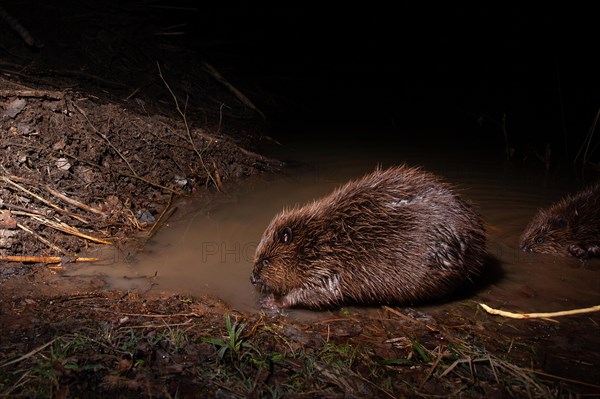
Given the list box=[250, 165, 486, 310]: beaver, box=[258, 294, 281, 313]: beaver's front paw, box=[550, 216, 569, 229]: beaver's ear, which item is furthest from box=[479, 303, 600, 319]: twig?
box=[258, 294, 281, 313]: beaver's front paw

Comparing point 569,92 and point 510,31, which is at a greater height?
point 510,31

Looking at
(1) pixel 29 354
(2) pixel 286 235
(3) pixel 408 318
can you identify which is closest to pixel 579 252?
(3) pixel 408 318

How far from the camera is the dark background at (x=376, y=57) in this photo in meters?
7.75

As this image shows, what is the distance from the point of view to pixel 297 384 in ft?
9.17

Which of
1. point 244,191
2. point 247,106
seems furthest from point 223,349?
point 247,106

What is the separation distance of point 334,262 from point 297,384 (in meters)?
1.22

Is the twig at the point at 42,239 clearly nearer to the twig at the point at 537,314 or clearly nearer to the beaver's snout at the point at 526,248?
the twig at the point at 537,314

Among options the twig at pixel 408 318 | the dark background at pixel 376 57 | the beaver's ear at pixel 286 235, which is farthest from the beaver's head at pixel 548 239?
the dark background at pixel 376 57

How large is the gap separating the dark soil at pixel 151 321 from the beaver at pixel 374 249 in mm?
188

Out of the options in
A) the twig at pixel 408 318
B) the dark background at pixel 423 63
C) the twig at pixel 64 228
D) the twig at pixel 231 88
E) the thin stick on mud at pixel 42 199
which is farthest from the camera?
the dark background at pixel 423 63

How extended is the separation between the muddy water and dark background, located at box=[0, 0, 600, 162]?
938 mm

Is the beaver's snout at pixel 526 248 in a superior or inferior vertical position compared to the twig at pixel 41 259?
superior

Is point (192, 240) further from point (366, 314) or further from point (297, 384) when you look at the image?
point (297, 384)

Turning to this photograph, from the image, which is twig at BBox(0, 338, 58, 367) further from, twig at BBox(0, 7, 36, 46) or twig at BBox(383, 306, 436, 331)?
twig at BBox(0, 7, 36, 46)
